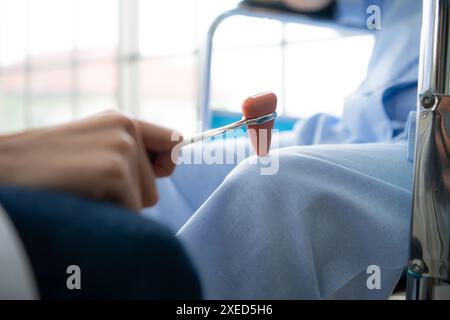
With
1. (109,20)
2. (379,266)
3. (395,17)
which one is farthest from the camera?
(109,20)

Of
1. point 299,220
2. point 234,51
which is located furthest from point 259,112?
point 234,51

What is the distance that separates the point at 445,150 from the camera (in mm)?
267

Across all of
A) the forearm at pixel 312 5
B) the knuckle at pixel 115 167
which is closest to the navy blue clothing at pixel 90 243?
the knuckle at pixel 115 167

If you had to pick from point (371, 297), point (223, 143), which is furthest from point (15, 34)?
point (371, 297)

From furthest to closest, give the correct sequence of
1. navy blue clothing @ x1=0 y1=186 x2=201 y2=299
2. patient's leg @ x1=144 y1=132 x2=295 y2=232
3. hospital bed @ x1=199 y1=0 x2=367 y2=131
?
1. hospital bed @ x1=199 y1=0 x2=367 y2=131
2. patient's leg @ x1=144 y1=132 x2=295 y2=232
3. navy blue clothing @ x1=0 y1=186 x2=201 y2=299

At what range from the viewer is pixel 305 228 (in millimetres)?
295

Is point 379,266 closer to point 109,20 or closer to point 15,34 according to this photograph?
point 15,34

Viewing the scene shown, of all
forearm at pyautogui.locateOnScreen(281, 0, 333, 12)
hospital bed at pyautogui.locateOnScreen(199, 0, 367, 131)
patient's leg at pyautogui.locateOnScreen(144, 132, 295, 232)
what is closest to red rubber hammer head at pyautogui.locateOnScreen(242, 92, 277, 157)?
patient's leg at pyautogui.locateOnScreen(144, 132, 295, 232)

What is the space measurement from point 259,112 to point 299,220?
60 millimetres

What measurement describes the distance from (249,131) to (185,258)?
98 mm

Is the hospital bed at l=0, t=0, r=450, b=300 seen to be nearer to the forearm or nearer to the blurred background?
the blurred background

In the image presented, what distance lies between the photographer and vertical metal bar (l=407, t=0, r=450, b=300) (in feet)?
0.88

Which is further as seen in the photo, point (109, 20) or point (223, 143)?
point (109, 20)

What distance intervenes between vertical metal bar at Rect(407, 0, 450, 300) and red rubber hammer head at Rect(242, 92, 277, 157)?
0.23ft
